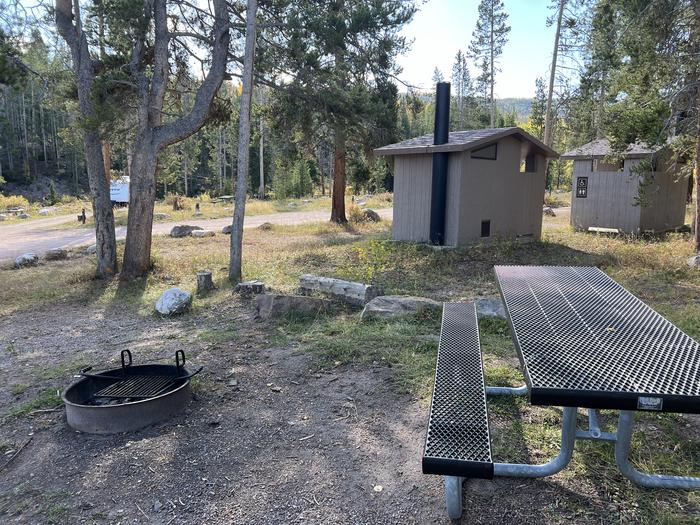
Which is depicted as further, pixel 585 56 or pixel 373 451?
pixel 585 56

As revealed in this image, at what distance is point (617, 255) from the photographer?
1084 cm

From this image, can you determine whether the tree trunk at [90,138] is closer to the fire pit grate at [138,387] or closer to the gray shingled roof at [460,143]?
the gray shingled roof at [460,143]

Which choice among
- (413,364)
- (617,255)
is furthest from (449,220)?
(413,364)

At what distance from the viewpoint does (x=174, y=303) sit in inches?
277

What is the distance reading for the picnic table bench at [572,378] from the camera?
1804 millimetres

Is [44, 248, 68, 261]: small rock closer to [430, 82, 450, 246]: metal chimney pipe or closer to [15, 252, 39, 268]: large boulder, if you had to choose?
[15, 252, 39, 268]: large boulder

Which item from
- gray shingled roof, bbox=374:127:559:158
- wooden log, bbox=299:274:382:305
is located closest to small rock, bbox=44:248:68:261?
gray shingled roof, bbox=374:127:559:158

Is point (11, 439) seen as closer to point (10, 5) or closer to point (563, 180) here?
point (10, 5)

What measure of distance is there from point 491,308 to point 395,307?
3.58 feet

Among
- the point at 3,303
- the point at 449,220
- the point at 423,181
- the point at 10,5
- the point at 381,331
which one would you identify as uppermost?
the point at 10,5

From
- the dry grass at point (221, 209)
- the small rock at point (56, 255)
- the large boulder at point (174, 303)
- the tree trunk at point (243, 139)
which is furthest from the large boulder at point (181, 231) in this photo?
the large boulder at point (174, 303)

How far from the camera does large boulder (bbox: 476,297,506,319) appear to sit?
551 centimetres

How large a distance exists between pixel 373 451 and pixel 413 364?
1.35 meters

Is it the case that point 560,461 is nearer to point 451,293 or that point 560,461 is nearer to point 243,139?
point 451,293
